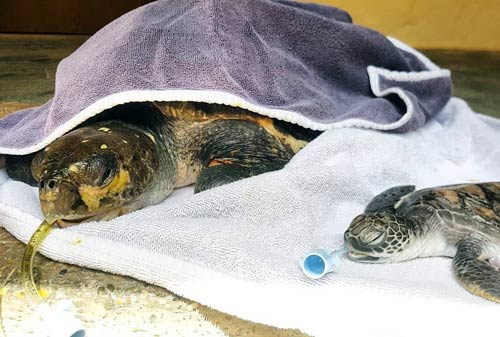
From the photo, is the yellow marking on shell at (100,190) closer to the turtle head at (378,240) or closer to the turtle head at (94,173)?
the turtle head at (94,173)

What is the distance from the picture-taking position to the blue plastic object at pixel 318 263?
0.69 meters

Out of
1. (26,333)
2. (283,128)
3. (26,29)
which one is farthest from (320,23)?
(26,29)

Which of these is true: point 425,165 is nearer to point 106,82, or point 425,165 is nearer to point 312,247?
point 312,247

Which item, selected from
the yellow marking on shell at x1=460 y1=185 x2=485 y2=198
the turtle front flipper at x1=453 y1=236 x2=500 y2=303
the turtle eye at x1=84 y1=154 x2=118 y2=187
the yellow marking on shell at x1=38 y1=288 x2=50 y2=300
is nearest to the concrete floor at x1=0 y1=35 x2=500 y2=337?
the yellow marking on shell at x1=38 y1=288 x2=50 y2=300

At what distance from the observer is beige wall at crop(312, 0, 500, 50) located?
8.82ft

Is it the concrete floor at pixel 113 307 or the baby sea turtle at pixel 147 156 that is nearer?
the concrete floor at pixel 113 307

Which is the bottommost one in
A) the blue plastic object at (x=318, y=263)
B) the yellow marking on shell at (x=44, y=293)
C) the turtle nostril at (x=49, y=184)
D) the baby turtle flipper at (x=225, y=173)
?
the baby turtle flipper at (x=225, y=173)

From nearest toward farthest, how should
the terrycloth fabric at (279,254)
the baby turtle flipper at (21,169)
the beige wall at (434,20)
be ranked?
the terrycloth fabric at (279,254), the baby turtle flipper at (21,169), the beige wall at (434,20)

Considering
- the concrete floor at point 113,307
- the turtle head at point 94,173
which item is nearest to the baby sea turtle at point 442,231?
the concrete floor at point 113,307

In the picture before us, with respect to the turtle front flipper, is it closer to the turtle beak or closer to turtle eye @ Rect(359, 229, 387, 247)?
turtle eye @ Rect(359, 229, 387, 247)

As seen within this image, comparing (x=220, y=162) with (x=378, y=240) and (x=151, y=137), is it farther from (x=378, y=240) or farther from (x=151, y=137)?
(x=378, y=240)

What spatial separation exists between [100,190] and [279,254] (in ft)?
0.96

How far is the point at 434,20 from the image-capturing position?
2.79 meters

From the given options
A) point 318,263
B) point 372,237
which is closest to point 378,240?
point 372,237
